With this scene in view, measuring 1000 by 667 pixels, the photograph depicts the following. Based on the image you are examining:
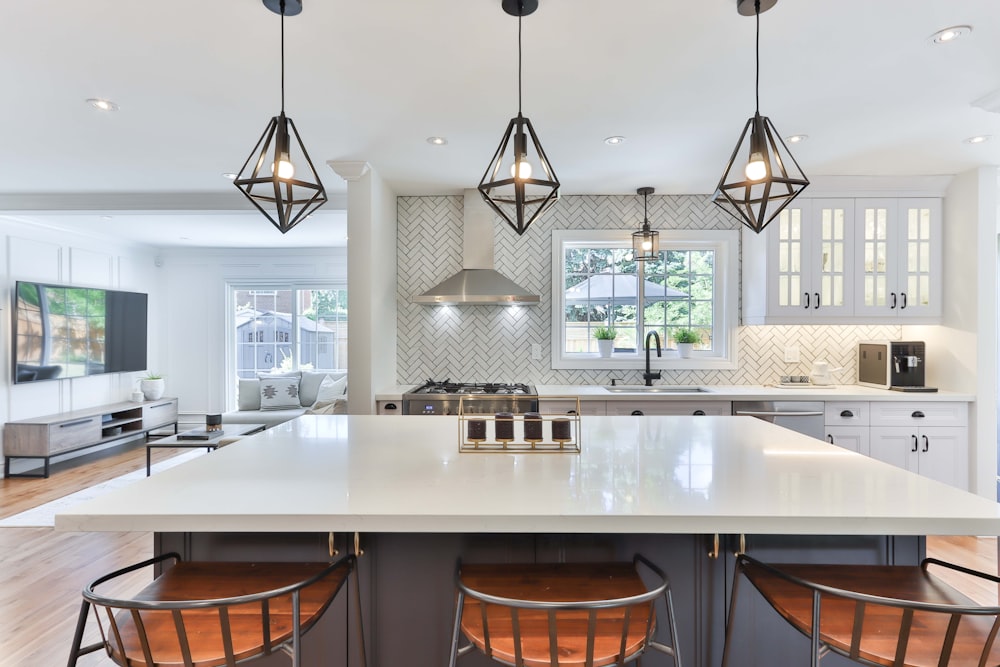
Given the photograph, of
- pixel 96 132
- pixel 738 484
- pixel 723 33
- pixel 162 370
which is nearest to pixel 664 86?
pixel 723 33

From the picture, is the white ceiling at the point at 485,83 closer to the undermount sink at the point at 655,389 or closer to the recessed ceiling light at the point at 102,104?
the recessed ceiling light at the point at 102,104

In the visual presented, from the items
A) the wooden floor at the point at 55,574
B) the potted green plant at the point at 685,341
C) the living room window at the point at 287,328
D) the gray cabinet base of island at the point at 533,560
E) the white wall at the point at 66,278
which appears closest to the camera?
the gray cabinet base of island at the point at 533,560

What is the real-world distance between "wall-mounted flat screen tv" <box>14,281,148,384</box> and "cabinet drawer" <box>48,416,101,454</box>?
52 centimetres

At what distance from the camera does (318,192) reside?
185 cm

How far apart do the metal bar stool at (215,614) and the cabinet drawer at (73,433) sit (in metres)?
4.88

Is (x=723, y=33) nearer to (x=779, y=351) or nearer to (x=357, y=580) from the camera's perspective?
(x=357, y=580)

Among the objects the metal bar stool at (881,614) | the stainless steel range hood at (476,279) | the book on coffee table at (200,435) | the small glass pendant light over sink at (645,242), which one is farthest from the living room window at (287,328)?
the metal bar stool at (881,614)

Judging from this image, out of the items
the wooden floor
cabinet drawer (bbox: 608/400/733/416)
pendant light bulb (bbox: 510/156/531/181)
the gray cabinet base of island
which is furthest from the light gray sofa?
pendant light bulb (bbox: 510/156/531/181)

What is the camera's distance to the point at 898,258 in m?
4.00

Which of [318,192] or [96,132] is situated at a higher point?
[96,132]

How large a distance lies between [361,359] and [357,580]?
2.37 meters

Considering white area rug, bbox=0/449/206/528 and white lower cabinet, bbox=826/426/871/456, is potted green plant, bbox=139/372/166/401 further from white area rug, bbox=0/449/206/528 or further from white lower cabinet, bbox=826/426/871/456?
white lower cabinet, bbox=826/426/871/456

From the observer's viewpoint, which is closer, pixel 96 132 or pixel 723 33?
pixel 723 33

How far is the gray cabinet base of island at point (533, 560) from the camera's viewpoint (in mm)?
1581
